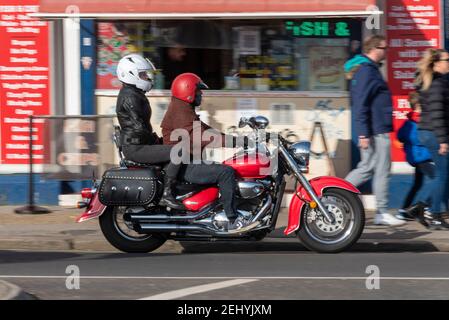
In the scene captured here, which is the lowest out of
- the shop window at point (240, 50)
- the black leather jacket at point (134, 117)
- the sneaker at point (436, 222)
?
the sneaker at point (436, 222)

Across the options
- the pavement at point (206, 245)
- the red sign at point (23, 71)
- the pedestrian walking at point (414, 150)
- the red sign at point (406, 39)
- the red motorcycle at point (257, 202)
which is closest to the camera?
the red motorcycle at point (257, 202)

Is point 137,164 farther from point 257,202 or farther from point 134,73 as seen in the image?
point 257,202

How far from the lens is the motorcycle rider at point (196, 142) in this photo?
9.28 m

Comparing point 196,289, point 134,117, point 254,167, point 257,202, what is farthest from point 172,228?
point 196,289

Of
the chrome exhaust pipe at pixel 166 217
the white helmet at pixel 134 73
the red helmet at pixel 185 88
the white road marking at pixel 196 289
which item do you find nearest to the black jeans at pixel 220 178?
the chrome exhaust pipe at pixel 166 217

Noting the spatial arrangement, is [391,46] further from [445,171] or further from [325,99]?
[445,171]

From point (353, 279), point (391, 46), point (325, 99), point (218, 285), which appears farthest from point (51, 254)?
point (391, 46)

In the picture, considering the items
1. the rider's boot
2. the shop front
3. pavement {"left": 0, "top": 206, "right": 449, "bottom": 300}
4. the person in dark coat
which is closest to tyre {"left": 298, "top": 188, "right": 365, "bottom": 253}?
pavement {"left": 0, "top": 206, "right": 449, "bottom": 300}

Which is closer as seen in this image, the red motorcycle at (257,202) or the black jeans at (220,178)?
the black jeans at (220,178)

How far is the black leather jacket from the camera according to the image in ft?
31.1

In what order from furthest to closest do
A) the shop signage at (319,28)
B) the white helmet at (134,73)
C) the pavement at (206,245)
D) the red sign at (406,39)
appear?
the shop signage at (319,28)
the red sign at (406,39)
the pavement at (206,245)
the white helmet at (134,73)

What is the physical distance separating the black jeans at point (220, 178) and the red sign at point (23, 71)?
3942 millimetres

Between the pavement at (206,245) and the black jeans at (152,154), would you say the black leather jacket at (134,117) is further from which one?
the pavement at (206,245)

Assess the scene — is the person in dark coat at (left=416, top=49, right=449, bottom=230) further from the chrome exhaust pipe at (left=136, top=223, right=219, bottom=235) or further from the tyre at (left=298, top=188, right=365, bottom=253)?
the chrome exhaust pipe at (left=136, top=223, right=219, bottom=235)
